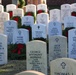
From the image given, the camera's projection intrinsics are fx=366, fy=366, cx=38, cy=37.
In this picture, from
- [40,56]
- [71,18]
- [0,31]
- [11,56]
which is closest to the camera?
[40,56]

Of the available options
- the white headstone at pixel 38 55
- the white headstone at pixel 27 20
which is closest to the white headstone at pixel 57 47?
the white headstone at pixel 38 55

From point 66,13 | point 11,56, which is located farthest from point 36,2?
point 11,56

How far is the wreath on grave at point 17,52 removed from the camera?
10.4m

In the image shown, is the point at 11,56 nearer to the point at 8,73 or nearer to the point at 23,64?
the point at 23,64

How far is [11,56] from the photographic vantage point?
10531 mm

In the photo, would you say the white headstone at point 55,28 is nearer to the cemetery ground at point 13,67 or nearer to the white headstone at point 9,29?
the white headstone at point 9,29

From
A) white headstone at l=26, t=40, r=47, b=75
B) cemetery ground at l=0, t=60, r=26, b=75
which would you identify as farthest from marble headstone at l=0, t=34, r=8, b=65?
white headstone at l=26, t=40, r=47, b=75

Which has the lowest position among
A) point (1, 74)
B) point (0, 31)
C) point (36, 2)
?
point (1, 74)

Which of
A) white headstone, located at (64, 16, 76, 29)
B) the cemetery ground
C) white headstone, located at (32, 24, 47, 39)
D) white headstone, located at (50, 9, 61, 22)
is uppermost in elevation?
white headstone, located at (50, 9, 61, 22)

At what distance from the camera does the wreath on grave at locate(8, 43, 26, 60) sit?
10438 millimetres

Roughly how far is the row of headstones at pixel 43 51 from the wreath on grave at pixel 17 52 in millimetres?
713

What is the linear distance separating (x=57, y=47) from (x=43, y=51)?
87 cm

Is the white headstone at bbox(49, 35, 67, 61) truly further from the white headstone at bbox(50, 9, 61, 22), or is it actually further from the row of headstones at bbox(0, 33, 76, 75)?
the white headstone at bbox(50, 9, 61, 22)

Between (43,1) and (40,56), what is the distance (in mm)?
12094
